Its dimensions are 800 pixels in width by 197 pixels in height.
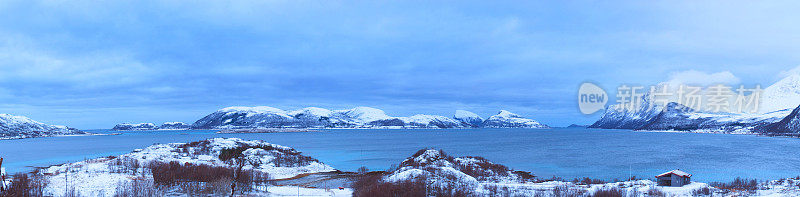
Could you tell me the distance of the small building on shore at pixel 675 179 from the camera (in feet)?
105

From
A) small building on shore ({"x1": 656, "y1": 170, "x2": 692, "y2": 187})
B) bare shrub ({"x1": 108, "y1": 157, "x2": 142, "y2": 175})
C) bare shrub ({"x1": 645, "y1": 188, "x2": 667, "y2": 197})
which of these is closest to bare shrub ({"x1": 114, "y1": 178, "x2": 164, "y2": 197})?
bare shrub ({"x1": 108, "y1": 157, "x2": 142, "y2": 175})

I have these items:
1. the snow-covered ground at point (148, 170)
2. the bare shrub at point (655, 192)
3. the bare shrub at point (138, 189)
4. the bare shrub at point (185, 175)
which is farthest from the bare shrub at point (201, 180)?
the bare shrub at point (655, 192)

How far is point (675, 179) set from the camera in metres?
32.5

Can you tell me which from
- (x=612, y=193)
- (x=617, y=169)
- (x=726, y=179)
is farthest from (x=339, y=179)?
(x=726, y=179)

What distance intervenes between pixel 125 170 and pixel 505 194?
30.6 m

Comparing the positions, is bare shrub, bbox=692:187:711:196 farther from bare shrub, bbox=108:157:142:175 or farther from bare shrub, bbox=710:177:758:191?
bare shrub, bbox=108:157:142:175

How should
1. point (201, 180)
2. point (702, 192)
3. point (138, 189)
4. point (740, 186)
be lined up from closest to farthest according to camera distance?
point (138, 189)
point (702, 192)
point (201, 180)
point (740, 186)

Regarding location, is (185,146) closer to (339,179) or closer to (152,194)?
(339,179)

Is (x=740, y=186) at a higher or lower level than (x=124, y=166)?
lower

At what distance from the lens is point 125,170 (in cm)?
3528

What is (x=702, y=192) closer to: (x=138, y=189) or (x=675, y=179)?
(x=675, y=179)

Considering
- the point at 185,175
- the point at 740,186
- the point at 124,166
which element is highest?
the point at 185,175

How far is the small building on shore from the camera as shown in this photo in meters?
32.0

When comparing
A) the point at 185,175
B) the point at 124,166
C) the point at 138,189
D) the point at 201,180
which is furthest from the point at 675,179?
the point at 124,166
